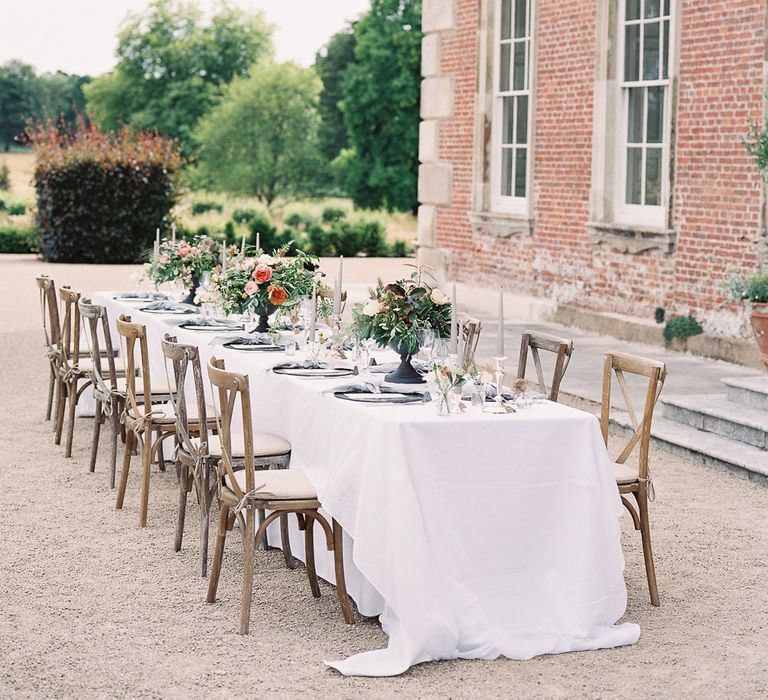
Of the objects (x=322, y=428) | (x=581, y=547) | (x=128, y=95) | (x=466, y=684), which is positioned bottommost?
(x=466, y=684)

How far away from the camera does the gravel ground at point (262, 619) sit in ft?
14.4

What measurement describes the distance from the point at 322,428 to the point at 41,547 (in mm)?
1576

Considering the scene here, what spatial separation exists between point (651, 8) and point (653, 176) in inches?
57.7

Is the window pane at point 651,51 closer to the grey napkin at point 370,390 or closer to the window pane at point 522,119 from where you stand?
the window pane at point 522,119

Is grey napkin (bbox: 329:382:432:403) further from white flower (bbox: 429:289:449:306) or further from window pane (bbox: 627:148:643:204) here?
window pane (bbox: 627:148:643:204)

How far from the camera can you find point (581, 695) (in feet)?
14.1

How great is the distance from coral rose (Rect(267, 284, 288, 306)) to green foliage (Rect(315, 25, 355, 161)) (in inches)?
1816

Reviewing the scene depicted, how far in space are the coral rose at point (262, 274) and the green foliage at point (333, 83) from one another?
46.0m

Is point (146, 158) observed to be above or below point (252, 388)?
above

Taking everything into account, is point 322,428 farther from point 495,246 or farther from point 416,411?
point 495,246

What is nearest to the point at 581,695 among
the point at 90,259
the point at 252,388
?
the point at 252,388

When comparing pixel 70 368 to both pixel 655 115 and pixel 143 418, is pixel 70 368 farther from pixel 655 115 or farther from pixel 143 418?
pixel 655 115

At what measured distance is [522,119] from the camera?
14062mm

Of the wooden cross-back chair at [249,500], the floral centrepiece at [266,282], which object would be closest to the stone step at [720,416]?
the floral centrepiece at [266,282]
